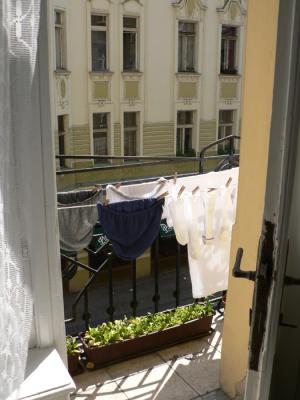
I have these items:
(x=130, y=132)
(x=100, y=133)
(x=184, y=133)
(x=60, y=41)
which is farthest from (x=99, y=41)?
(x=184, y=133)

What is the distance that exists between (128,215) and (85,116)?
597 centimetres

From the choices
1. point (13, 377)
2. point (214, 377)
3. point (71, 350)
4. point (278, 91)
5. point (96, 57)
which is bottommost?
point (214, 377)

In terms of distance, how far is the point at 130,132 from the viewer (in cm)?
877

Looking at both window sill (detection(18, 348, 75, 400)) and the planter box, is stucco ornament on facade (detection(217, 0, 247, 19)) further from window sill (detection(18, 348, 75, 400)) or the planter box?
window sill (detection(18, 348, 75, 400))

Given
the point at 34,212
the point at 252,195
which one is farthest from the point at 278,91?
the point at 252,195

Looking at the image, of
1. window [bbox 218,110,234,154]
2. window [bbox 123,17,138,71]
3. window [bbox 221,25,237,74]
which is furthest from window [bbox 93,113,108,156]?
window [bbox 221,25,237,74]

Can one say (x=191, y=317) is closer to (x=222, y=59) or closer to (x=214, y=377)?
(x=214, y=377)

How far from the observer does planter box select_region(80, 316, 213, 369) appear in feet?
7.03

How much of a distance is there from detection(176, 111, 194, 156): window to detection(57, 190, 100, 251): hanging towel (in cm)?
672

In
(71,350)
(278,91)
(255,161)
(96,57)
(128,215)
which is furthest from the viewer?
(96,57)

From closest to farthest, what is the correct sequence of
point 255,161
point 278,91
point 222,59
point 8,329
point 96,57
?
point 278,91 → point 8,329 → point 255,161 → point 96,57 → point 222,59

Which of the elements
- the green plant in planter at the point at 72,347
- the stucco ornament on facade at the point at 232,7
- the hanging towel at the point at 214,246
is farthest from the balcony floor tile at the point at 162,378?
the stucco ornament on facade at the point at 232,7

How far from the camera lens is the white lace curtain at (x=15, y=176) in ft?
3.15

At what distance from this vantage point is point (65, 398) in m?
1.17
